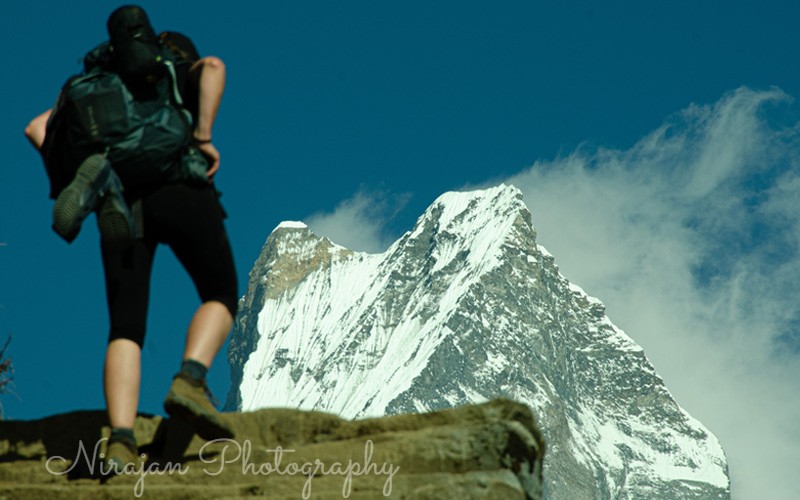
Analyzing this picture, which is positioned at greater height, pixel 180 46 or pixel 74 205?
pixel 180 46

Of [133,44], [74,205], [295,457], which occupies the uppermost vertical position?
[133,44]

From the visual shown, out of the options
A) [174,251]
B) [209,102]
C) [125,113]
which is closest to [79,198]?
[125,113]

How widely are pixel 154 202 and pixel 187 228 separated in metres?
0.14

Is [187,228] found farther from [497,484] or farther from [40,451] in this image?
[497,484]

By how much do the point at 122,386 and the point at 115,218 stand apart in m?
0.56

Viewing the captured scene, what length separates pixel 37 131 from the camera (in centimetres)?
587

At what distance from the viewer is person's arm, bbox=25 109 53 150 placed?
5855 millimetres

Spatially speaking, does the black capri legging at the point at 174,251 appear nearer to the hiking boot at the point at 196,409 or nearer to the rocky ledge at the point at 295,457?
the hiking boot at the point at 196,409

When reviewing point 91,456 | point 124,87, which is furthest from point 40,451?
point 124,87

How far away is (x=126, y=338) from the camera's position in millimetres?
5535

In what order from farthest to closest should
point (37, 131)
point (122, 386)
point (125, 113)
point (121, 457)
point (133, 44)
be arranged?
point (37, 131), point (133, 44), point (125, 113), point (122, 386), point (121, 457)

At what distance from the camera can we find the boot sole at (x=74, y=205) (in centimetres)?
532

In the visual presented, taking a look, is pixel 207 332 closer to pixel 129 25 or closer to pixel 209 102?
pixel 209 102

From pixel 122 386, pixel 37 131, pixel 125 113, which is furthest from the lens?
pixel 37 131
